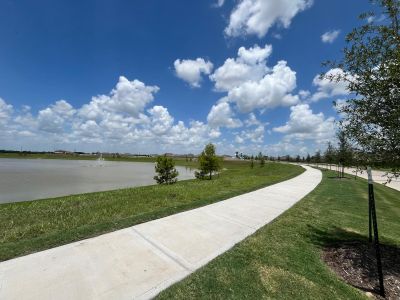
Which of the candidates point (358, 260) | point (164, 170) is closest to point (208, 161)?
point (164, 170)

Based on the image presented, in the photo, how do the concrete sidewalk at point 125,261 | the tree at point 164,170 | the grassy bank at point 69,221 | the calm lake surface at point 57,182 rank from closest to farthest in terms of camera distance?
1. the concrete sidewalk at point 125,261
2. the grassy bank at point 69,221
3. the calm lake surface at point 57,182
4. the tree at point 164,170

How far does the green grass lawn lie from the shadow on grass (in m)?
0.06

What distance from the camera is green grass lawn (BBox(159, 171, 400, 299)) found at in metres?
3.37

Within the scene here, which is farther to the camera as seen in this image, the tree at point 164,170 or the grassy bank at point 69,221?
the tree at point 164,170

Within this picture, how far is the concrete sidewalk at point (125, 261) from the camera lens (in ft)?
10.6

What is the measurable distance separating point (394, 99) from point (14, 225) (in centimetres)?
884

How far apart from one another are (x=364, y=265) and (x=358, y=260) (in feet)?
0.50

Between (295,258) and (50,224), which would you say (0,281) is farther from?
(295,258)

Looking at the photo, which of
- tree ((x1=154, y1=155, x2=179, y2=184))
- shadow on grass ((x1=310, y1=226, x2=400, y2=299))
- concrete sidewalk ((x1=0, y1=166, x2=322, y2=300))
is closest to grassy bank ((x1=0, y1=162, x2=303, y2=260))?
concrete sidewalk ((x1=0, y1=166, x2=322, y2=300))

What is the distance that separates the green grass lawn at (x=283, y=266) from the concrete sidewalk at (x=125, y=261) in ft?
1.09

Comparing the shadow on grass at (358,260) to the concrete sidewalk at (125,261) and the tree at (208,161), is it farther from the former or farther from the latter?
the tree at (208,161)

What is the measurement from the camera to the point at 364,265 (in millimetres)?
4309

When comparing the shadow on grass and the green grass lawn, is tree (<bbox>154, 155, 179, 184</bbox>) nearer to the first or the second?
the green grass lawn

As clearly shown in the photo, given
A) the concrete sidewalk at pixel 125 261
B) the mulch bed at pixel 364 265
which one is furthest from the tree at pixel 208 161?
the mulch bed at pixel 364 265
